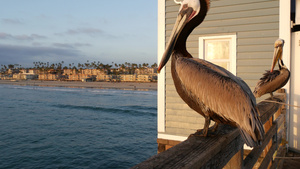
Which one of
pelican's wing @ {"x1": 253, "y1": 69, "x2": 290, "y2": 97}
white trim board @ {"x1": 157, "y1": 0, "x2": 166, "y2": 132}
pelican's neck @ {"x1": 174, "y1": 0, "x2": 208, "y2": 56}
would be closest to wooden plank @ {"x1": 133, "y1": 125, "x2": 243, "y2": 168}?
pelican's neck @ {"x1": 174, "y1": 0, "x2": 208, "y2": 56}

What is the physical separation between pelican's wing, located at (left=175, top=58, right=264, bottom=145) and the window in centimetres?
483

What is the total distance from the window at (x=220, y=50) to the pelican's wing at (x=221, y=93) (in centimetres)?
483

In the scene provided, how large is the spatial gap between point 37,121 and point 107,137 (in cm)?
1222

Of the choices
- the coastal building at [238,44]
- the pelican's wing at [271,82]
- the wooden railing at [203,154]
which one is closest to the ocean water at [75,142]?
the coastal building at [238,44]

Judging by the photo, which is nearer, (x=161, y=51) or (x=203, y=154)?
(x=203, y=154)

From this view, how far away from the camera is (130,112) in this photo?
114 feet

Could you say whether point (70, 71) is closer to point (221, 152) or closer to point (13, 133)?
point (13, 133)

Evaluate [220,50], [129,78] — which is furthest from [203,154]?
[129,78]

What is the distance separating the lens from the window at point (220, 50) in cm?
641

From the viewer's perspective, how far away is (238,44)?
6336 mm

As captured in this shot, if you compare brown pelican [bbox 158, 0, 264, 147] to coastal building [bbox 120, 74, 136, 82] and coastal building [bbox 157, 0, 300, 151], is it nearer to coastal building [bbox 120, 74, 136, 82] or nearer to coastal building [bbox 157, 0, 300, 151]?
coastal building [bbox 157, 0, 300, 151]

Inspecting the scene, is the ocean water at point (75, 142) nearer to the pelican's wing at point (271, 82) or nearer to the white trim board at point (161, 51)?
the white trim board at point (161, 51)

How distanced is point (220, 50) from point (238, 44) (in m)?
0.52

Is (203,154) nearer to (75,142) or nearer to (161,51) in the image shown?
(161,51)
